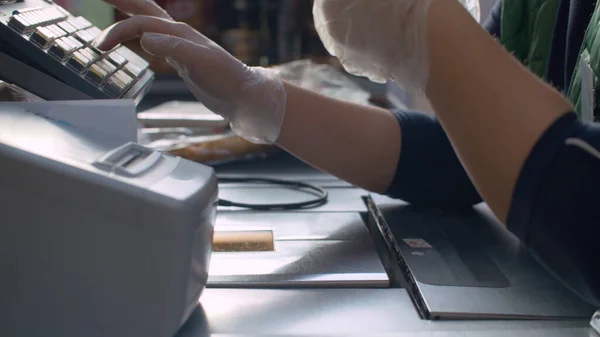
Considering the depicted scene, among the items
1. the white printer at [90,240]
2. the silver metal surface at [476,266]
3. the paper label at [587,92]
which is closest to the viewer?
the white printer at [90,240]

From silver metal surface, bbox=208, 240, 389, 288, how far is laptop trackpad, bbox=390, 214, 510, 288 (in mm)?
44

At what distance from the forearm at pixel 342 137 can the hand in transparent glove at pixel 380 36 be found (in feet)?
0.27

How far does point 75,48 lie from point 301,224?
390 mm

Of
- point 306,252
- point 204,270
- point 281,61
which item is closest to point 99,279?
point 204,270

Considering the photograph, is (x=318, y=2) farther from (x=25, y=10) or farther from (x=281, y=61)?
(x=281, y=61)

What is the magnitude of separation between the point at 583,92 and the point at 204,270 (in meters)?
0.53

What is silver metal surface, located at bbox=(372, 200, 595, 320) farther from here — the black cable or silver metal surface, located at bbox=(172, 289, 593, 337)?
the black cable

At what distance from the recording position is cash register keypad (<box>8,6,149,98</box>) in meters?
0.64

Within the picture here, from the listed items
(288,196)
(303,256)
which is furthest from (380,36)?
(288,196)

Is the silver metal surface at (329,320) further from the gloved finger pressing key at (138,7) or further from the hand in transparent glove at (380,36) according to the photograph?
the gloved finger pressing key at (138,7)

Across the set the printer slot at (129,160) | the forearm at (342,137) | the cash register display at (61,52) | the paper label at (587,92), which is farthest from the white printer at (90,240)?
the paper label at (587,92)

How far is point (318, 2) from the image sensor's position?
83cm

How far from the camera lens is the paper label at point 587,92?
29.5 inches

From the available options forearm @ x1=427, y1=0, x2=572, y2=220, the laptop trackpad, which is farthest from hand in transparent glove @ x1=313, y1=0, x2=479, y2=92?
the laptop trackpad
